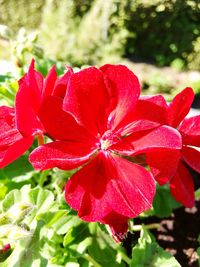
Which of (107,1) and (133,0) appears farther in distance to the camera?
(107,1)

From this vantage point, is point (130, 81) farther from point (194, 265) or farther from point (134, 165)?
point (194, 265)

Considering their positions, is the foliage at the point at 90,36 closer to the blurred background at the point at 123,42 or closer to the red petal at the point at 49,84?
the blurred background at the point at 123,42

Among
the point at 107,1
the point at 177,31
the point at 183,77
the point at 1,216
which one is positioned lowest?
the point at 183,77

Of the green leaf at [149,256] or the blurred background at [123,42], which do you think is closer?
the green leaf at [149,256]

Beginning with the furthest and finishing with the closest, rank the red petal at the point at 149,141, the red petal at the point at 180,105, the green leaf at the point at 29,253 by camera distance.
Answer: the green leaf at the point at 29,253 → the red petal at the point at 180,105 → the red petal at the point at 149,141

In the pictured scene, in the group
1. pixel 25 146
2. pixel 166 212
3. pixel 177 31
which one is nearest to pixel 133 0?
pixel 177 31

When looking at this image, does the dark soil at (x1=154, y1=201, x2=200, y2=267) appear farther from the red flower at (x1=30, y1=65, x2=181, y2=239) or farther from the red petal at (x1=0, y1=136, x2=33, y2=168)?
the red petal at (x1=0, y1=136, x2=33, y2=168)

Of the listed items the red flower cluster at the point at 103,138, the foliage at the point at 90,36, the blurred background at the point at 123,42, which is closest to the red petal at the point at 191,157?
the red flower cluster at the point at 103,138
